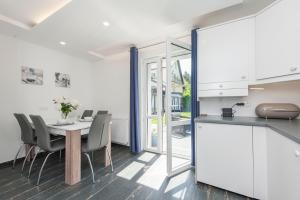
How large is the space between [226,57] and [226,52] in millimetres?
70

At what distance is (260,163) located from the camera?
65.1 inches

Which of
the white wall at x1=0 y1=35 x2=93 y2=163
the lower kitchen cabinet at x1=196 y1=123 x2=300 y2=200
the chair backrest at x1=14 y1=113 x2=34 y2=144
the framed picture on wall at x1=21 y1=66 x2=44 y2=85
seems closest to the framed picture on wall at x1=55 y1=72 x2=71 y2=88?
the white wall at x1=0 y1=35 x2=93 y2=163

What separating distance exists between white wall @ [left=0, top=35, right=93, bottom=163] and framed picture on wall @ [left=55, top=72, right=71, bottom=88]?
0.28ft

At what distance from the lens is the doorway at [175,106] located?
2.35m

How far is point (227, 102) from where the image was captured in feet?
7.93

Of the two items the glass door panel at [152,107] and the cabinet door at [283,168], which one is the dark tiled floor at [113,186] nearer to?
the cabinet door at [283,168]

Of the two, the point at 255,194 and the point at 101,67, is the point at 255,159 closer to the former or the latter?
the point at 255,194

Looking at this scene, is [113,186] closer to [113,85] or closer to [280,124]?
[280,124]

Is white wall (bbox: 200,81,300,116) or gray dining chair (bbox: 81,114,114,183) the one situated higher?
white wall (bbox: 200,81,300,116)

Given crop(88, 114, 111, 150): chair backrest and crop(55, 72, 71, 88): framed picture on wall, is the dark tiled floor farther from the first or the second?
crop(55, 72, 71, 88): framed picture on wall

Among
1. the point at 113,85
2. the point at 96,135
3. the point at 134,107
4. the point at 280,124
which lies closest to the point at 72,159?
the point at 96,135

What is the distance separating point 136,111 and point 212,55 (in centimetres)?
196

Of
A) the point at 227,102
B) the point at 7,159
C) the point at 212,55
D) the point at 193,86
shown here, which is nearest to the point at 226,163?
the point at 227,102

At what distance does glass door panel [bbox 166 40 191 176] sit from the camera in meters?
2.35
